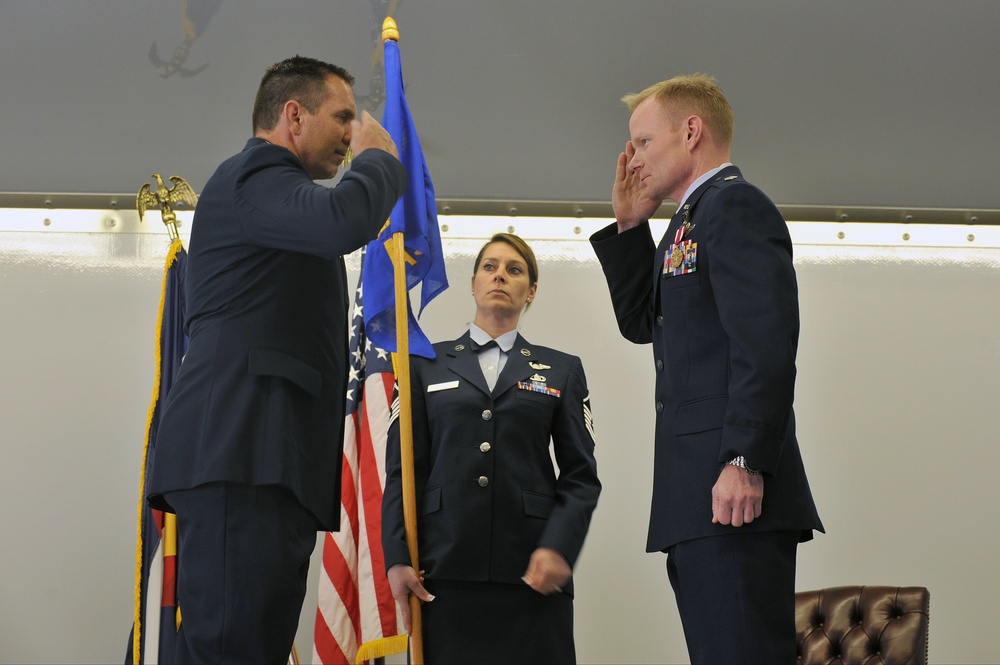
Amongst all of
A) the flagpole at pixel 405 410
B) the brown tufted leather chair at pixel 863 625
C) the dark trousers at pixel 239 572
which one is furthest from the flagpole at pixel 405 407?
the brown tufted leather chair at pixel 863 625

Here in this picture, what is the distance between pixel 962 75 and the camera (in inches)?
144

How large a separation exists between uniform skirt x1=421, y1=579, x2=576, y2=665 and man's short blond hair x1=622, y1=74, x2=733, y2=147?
1.29 m

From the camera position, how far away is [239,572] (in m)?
1.81

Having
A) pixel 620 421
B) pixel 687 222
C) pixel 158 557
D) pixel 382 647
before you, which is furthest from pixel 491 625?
pixel 620 421

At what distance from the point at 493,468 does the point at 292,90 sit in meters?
1.14

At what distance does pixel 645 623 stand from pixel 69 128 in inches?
124

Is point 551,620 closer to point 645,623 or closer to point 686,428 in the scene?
point 686,428

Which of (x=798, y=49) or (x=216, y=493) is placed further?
(x=798, y=49)

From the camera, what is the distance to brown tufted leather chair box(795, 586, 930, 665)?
10.6 ft

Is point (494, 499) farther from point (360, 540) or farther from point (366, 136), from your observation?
point (360, 540)

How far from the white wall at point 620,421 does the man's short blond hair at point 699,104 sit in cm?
245

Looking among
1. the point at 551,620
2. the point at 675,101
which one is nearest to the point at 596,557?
the point at 551,620

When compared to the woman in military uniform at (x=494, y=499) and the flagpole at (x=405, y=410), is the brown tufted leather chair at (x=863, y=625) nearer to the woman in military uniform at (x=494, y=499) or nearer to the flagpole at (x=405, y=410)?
the woman in military uniform at (x=494, y=499)

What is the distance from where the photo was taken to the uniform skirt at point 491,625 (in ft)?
8.47
